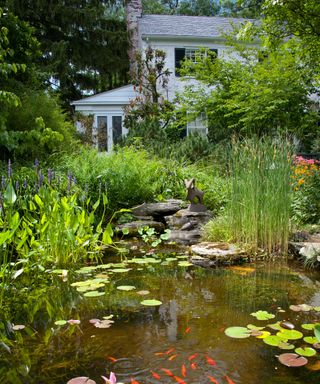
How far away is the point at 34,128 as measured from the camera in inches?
337

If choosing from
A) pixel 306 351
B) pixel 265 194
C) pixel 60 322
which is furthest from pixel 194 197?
pixel 306 351

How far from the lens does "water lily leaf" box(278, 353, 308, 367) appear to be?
2.40 m

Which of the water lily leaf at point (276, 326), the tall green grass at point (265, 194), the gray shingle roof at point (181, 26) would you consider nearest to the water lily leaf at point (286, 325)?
the water lily leaf at point (276, 326)

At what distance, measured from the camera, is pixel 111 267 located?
185 inches

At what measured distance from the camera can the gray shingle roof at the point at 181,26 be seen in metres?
18.9

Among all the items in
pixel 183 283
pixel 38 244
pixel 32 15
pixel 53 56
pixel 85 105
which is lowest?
pixel 183 283

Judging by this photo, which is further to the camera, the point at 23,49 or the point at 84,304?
the point at 23,49

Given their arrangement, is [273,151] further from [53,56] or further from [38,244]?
[53,56]

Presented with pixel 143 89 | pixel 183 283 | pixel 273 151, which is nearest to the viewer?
pixel 183 283

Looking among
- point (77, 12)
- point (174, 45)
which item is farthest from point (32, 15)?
point (174, 45)

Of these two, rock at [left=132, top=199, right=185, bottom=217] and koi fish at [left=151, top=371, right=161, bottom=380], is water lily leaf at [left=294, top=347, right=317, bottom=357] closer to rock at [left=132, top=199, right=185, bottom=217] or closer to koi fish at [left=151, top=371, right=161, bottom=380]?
koi fish at [left=151, top=371, right=161, bottom=380]

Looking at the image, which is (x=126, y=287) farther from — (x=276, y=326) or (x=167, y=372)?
(x=167, y=372)

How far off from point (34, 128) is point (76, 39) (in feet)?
43.5

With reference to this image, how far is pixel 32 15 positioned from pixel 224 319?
19.7m
